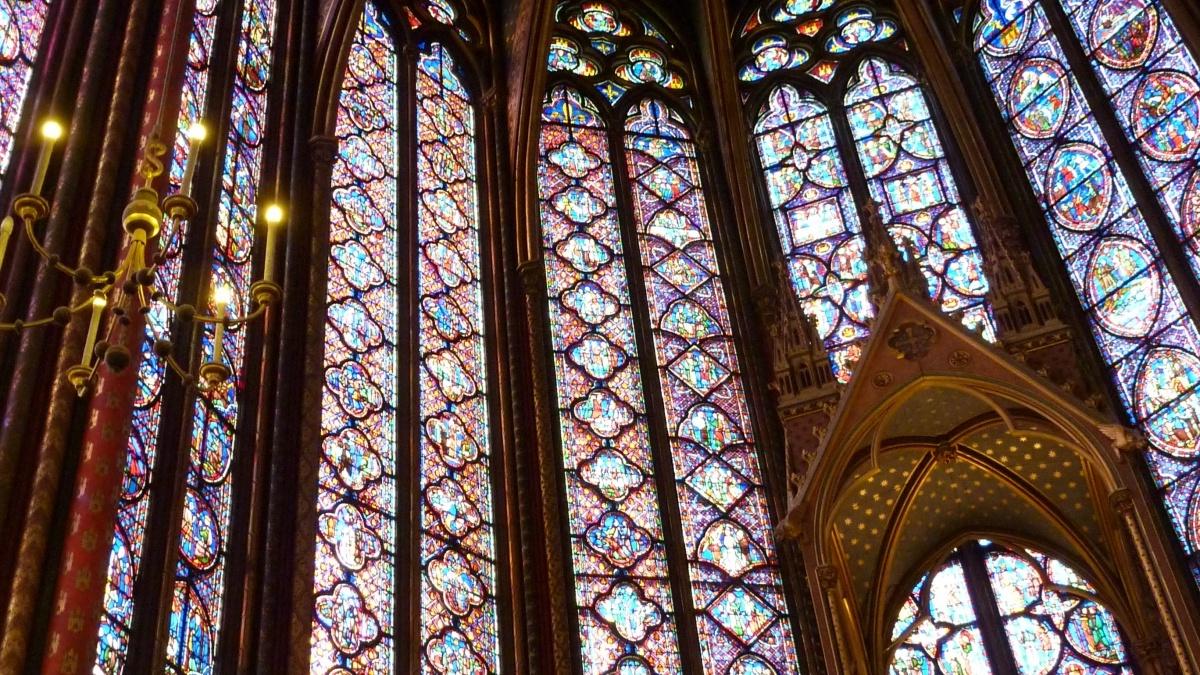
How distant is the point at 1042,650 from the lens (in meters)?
11.5

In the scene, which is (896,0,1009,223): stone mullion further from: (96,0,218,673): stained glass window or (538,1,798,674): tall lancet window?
(96,0,218,673): stained glass window

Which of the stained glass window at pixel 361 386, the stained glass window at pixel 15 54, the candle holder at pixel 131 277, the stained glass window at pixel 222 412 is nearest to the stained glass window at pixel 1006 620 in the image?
the stained glass window at pixel 361 386

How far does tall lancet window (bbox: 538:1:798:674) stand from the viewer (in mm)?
11664

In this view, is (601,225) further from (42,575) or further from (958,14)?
(42,575)

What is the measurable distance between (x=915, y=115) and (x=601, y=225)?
11.1 ft

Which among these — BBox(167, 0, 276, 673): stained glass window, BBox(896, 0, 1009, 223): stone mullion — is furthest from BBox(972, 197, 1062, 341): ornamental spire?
BBox(167, 0, 276, 673): stained glass window

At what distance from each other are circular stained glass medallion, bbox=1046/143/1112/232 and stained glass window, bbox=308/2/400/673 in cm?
582

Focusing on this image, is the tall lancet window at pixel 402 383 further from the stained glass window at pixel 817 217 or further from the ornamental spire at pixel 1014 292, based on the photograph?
the ornamental spire at pixel 1014 292

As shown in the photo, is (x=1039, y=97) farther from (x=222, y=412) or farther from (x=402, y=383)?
(x=222, y=412)

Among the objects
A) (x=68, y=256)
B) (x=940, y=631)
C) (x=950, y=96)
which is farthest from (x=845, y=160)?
(x=68, y=256)

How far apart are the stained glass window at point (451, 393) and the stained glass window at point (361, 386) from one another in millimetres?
322

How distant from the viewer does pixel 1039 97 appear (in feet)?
45.5

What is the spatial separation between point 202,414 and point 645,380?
4714 millimetres

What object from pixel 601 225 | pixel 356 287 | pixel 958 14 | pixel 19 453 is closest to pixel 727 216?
pixel 601 225
